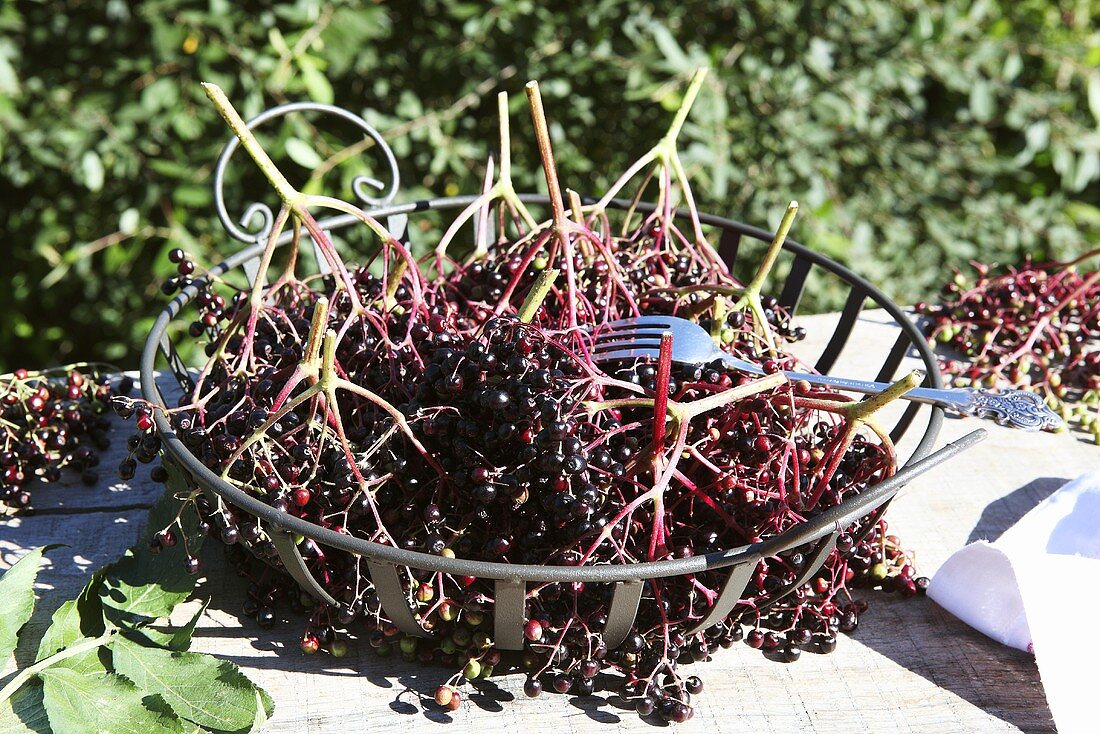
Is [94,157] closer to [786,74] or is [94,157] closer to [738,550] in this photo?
[786,74]

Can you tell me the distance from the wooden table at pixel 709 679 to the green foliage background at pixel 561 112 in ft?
3.36

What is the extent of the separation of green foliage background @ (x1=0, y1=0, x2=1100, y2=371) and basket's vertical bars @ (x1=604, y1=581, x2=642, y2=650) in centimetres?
126

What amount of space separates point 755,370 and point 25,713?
62cm

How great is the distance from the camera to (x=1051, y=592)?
82 centimetres

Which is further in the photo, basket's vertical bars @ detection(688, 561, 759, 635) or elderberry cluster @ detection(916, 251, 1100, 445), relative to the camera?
elderberry cluster @ detection(916, 251, 1100, 445)

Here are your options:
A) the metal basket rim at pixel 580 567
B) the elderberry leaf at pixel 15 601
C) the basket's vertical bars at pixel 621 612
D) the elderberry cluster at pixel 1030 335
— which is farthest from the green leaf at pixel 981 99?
the elderberry leaf at pixel 15 601

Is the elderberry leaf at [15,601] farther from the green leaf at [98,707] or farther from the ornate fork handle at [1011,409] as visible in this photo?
the ornate fork handle at [1011,409]

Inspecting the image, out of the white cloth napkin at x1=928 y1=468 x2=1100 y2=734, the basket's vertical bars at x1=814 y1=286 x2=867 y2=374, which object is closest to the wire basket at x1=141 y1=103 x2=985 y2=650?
the white cloth napkin at x1=928 y1=468 x2=1100 y2=734

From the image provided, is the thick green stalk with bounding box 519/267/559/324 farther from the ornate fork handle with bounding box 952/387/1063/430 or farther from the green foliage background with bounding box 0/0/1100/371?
the green foliage background with bounding box 0/0/1100/371

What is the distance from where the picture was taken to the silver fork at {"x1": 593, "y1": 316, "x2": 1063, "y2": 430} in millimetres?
793

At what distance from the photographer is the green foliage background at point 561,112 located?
192 cm

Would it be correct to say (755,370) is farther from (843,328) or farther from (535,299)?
(843,328)

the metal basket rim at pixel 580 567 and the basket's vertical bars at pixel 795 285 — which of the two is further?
Answer: the basket's vertical bars at pixel 795 285

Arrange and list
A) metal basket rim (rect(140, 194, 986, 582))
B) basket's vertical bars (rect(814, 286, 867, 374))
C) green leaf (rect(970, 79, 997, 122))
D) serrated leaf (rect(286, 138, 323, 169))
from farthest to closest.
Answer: green leaf (rect(970, 79, 997, 122)), serrated leaf (rect(286, 138, 323, 169)), basket's vertical bars (rect(814, 286, 867, 374)), metal basket rim (rect(140, 194, 986, 582))
